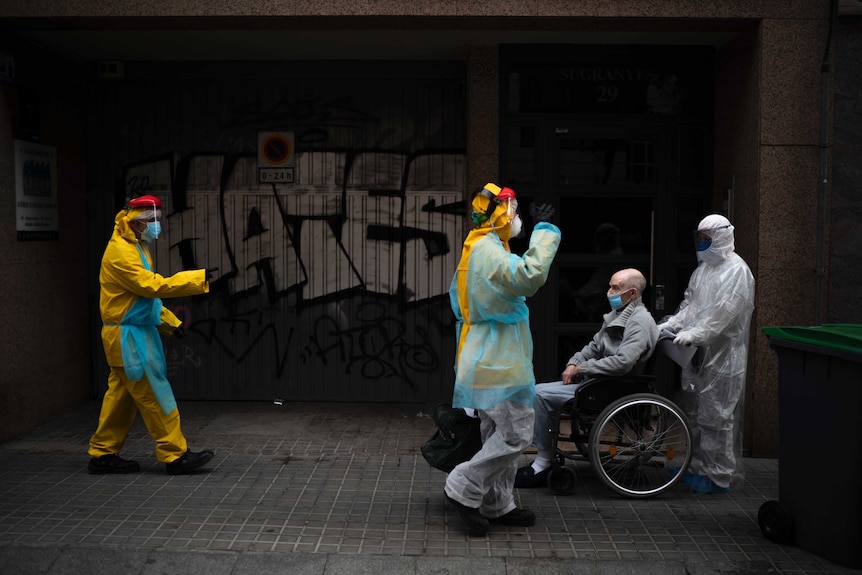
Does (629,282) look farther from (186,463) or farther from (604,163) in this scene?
(186,463)

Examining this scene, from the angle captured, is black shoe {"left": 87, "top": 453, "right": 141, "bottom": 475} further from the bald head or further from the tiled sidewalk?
the bald head

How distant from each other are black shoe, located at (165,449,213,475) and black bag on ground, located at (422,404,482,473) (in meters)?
1.78

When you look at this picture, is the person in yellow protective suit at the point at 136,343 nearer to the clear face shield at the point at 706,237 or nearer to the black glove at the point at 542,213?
the black glove at the point at 542,213

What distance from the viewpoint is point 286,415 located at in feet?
26.6

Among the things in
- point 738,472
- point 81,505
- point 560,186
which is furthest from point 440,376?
point 81,505

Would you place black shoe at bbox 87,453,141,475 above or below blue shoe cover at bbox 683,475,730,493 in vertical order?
above

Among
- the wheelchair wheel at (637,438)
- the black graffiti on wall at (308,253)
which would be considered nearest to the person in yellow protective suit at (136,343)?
the black graffiti on wall at (308,253)

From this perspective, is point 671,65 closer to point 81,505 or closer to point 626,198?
point 626,198

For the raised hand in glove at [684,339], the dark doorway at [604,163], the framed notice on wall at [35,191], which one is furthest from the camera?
the dark doorway at [604,163]

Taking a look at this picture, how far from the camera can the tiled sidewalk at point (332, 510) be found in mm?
4953

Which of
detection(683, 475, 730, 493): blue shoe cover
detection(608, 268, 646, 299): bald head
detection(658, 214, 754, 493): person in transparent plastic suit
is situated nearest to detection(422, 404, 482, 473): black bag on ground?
detection(608, 268, 646, 299): bald head

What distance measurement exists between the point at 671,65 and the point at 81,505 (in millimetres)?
5936

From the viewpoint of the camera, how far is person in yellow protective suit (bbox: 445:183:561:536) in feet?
16.7

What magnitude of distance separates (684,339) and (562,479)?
1.22 metres
